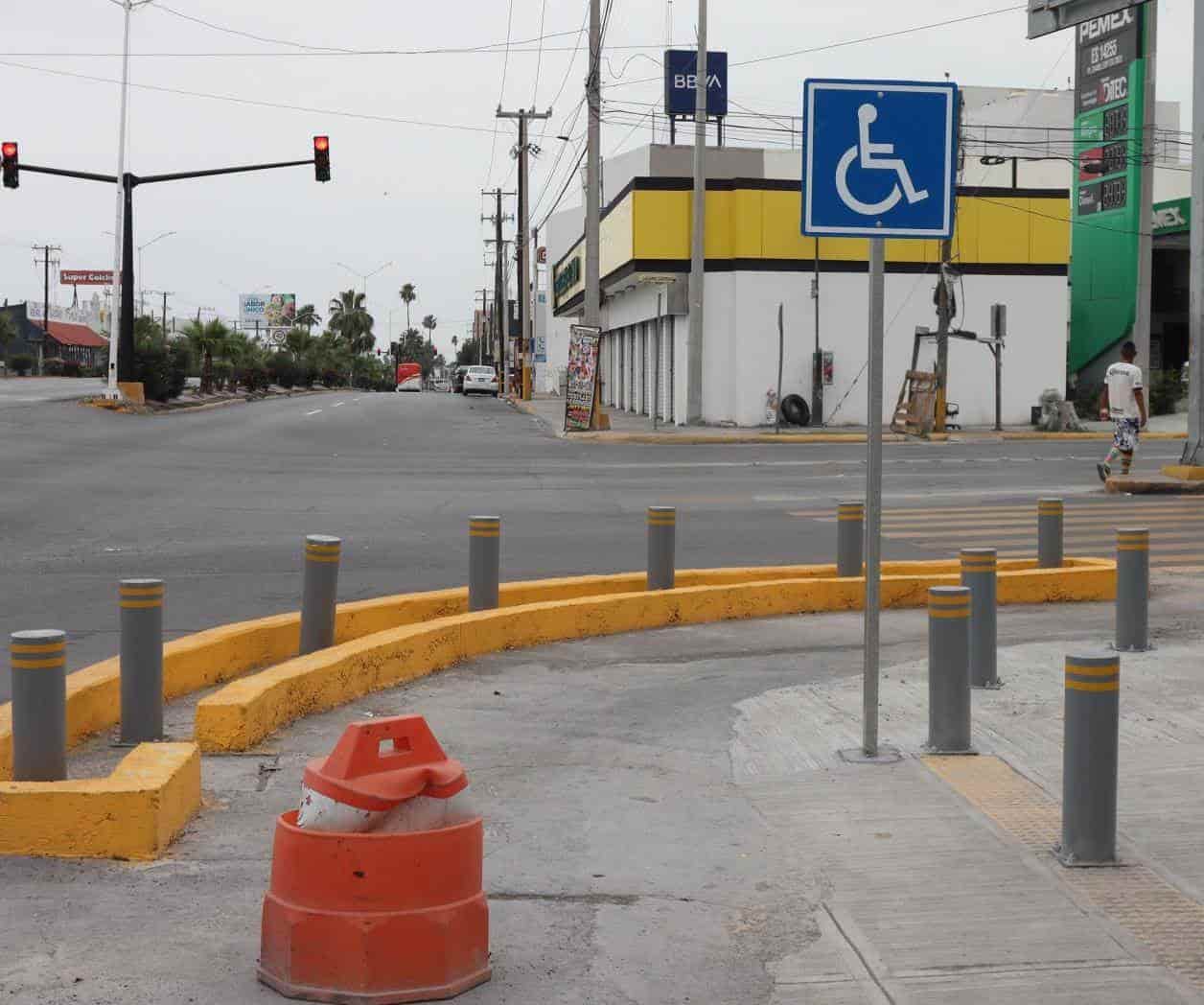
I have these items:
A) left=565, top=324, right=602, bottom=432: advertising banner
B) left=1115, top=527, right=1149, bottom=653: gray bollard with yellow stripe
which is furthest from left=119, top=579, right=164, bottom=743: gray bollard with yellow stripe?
left=565, top=324, right=602, bottom=432: advertising banner

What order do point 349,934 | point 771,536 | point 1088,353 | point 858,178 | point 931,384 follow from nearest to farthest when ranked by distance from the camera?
point 349,934, point 858,178, point 771,536, point 931,384, point 1088,353

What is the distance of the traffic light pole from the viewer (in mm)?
37656

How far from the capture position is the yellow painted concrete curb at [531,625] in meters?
7.64

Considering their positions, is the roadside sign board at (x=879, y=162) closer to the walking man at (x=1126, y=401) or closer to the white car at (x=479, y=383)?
the walking man at (x=1126, y=401)

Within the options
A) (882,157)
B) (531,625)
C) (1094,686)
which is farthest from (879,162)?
(531,625)

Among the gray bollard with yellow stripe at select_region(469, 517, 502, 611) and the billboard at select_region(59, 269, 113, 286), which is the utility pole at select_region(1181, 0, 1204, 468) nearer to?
the gray bollard with yellow stripe at select_region(469, 517, 502, 611)

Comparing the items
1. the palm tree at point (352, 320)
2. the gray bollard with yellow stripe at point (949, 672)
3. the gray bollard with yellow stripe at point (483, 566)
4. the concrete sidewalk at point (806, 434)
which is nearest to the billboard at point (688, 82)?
the concrete sidewalk at point (806, 434)

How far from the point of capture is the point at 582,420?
36.1m

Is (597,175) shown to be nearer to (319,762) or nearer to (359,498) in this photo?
(359,498)

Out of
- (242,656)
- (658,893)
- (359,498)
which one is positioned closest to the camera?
(658,893)

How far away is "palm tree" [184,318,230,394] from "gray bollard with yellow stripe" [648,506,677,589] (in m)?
44.9

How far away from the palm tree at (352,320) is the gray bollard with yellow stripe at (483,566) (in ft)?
519

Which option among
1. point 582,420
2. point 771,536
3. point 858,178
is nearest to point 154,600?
point 858,178

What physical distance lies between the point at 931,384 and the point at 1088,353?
48.5 ft
